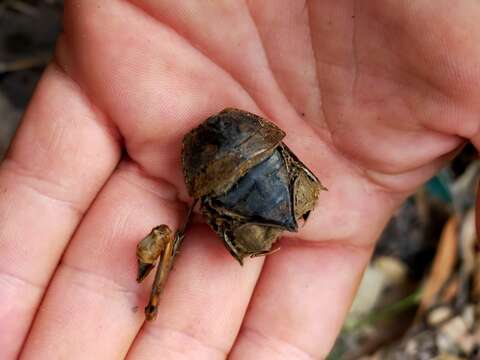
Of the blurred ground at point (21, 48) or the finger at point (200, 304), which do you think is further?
the blurred ground at point (21, 48)

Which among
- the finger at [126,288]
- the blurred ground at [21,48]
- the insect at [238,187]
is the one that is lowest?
the blurred ground at [21,48]

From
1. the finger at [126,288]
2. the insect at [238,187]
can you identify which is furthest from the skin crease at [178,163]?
the insect at [238,187]

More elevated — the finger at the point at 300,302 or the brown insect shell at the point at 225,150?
the brown insect shell at the point at 225,150

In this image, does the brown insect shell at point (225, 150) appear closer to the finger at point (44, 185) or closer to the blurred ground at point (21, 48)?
the finger at point (44, 185)

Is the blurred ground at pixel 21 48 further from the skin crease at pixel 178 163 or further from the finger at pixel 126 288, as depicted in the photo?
the finger at pixel 126 288

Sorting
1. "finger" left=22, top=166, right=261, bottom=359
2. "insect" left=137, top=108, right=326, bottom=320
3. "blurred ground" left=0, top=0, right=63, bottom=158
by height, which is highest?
"insect" left=137, top=108, right=326, bottom=320

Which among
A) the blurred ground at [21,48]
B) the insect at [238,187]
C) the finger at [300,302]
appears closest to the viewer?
the insect at [238,187]

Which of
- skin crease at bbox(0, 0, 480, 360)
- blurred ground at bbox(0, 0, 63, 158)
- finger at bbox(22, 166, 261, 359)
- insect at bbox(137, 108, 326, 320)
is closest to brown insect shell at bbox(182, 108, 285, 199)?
insect at bbox(137, 108, 326, 320)

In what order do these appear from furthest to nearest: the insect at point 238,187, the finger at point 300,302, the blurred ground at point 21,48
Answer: the blurred ground at point 21,48 → the finger at point 300,302 → the insect at point 238,187

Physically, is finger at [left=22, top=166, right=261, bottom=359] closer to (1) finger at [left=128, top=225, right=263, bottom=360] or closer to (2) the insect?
(1) finger at [left=128, top=225, right=263, bottom=360]
